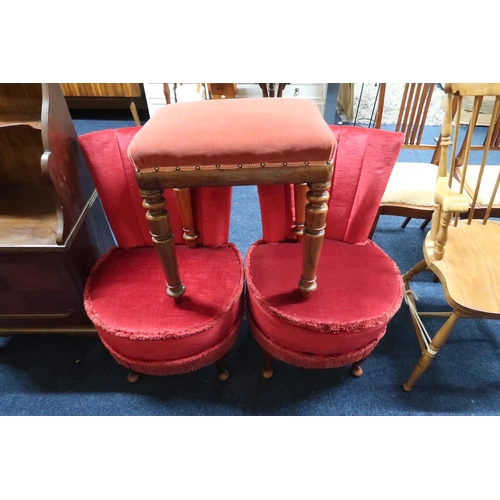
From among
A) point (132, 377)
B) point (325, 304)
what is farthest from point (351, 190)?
point (132, 377)

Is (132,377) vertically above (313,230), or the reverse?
(313,230)

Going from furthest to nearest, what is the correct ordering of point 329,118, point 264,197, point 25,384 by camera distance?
1. point 329,118
2. point 25,384
3. point 264,197

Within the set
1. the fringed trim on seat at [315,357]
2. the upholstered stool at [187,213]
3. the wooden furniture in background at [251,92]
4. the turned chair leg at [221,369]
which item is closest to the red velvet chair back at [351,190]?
the upholstered stool at [187,213]

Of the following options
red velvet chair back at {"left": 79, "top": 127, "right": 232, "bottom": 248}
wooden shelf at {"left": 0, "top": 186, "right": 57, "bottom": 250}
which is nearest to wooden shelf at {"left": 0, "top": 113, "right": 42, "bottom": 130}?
red velvet chair back at {"left": 79, "top": 127, "right": 232, "bottom": 248}

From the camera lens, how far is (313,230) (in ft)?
3.32

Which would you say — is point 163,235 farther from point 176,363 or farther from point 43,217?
point 43,217

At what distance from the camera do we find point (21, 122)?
1.22m

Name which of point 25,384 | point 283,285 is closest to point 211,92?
point 283,285

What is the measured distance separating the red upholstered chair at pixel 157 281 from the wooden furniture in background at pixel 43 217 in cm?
9

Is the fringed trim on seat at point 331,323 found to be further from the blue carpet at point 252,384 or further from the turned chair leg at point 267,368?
the blue carpet at point 252,384

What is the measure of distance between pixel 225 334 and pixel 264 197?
52 cm

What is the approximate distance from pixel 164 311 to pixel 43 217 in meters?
0.63

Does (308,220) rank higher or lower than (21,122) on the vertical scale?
lower

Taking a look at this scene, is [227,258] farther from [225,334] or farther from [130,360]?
[130,360]
